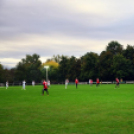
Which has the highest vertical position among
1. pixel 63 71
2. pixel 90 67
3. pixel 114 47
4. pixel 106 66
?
pixel 114 47

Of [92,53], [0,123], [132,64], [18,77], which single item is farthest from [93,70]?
[0,123]

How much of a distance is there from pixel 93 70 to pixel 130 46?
60.0 ft

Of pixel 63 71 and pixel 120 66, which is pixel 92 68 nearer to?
pixel 120 66

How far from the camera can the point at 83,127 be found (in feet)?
28.6

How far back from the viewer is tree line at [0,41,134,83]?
314 feet

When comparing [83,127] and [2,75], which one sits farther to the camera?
[2,75]

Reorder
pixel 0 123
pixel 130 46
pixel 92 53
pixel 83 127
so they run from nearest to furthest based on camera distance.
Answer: pixel 83 127 < pixel 0 123 < pixel 130 46 < pixel 92 53

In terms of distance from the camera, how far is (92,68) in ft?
339

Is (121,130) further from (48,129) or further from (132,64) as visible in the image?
(132,64)

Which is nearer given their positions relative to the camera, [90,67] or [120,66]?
[120,66]

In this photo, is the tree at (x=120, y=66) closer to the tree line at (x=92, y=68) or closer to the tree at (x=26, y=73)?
the tree line at (x=92, y=68)

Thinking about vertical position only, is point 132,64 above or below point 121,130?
above

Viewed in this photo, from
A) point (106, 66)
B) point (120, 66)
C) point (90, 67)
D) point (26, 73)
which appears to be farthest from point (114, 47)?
point (26, 73)

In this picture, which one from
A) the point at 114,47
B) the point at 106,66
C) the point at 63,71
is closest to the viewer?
the point at 106,66
